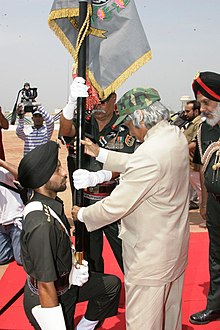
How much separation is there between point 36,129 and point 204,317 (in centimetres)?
361

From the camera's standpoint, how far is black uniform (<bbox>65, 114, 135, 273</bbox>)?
3654 mm

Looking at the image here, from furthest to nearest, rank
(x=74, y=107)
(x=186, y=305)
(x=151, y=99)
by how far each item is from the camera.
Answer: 1. (x=186, y=305)
2. (x=74, y=107)
3. (x=151, y=99)

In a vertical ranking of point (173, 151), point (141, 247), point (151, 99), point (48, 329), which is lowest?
point (48, 329)

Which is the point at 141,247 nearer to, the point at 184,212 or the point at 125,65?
the point at 184,212

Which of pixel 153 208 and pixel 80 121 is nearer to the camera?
pixel 153 208

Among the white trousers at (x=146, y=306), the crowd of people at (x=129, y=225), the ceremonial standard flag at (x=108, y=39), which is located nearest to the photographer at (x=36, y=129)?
the crowd of people at (x=129, y=225)

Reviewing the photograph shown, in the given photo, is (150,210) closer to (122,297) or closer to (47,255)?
(47,255)

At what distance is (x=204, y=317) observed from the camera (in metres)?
3.59

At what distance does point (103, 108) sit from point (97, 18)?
1.04m

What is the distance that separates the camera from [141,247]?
2.46 metres

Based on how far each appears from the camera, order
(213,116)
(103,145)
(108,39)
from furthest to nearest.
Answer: (103,145)
(213,116)
(108,39)

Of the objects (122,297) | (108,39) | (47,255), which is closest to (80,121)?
(108,39)

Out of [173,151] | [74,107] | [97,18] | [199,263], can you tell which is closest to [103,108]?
[74,107]

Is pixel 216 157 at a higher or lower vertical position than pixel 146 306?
higher
